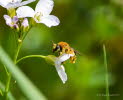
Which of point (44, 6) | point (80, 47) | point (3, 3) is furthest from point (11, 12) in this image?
point (80, 47)

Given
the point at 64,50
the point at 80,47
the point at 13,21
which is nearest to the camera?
the point at 13,21

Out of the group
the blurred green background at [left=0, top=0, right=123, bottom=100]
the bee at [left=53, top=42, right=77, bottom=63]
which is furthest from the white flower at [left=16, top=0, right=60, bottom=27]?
the blurred green background at [left=0, top=0, right=123, bottom=100]

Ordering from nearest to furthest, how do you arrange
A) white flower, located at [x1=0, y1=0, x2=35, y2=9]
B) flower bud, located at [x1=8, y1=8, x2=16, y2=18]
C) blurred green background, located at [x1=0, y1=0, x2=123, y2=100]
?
white flower, located at [x1=0, y1=0, x2=35, y2=9]
flower bud, located at [x1=8, y1=8, x2=16, y2=18]
blurred green background, located at [x1=0, y1=0, x2=123, y2=100]

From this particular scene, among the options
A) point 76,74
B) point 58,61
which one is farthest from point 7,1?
point 76,74

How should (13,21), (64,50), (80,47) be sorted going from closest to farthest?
(13,21) < (64,50) < (80,47)

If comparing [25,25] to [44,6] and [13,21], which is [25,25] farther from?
[44,6]

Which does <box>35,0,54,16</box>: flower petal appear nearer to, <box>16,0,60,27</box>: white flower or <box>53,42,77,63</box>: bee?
<box>16,0,60,27</box>: white flower

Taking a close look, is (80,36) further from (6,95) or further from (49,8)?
(6,95)
